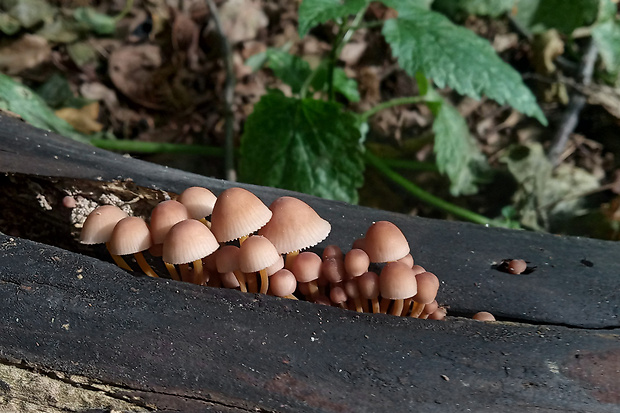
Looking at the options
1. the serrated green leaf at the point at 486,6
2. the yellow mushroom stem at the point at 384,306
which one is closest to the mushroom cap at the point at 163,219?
the yellow mushroom stem at the point at 384,306

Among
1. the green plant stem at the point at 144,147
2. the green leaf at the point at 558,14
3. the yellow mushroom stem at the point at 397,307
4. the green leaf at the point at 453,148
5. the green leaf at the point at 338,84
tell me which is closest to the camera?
the yellow mushroom stem at the point at 397,307

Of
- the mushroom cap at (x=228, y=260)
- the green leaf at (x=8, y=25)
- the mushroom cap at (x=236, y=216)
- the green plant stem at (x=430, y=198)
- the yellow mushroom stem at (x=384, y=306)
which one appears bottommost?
the green plant stem at (x=430, y=198)

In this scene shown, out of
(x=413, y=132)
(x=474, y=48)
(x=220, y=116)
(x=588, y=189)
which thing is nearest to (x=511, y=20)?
(x=413, y=132)

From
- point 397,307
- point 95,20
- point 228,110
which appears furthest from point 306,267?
point 95,20

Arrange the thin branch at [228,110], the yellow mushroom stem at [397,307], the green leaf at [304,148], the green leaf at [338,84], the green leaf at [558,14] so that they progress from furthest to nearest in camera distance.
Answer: the green leaf at [558,14]
the thin branch at [228,110]
the green leaf at [338,84]
the green leaf at [304,148]
the yellow mushroom stem at [397,307]

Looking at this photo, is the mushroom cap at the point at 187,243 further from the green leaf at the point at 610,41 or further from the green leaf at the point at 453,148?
the green leaf at the point at 610,41

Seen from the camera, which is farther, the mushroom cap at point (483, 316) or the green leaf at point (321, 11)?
the green leaf at point (321, 11)

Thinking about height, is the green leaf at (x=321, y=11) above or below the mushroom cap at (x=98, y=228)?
above
